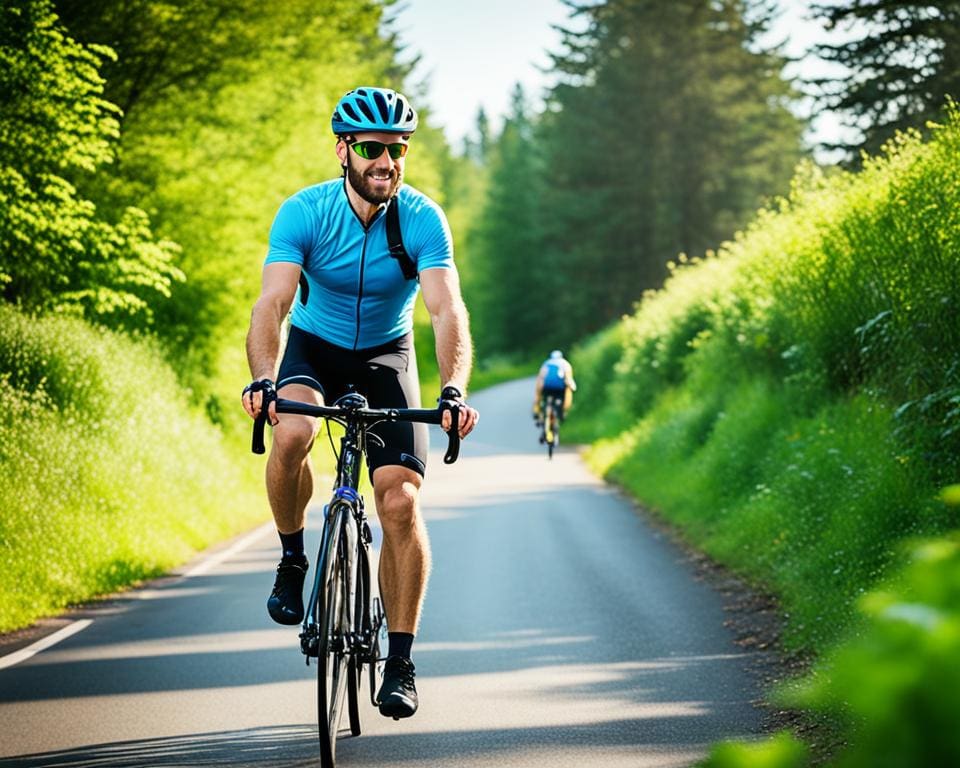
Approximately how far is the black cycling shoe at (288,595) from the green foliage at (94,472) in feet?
13.3

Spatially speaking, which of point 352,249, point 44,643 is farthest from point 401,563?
point 44,643

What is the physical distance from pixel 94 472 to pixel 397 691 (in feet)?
27.7

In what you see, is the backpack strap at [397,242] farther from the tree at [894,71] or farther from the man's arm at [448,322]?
the tree at [894,71]

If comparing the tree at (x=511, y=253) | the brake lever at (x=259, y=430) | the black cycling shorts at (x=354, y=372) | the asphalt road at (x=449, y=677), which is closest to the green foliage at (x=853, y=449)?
the asphalt road at (x=449, y=677)

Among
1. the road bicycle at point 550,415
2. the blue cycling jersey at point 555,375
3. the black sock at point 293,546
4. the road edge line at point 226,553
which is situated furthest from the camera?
the road bicycle at point 550,415

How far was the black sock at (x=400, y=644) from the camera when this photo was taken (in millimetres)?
5352

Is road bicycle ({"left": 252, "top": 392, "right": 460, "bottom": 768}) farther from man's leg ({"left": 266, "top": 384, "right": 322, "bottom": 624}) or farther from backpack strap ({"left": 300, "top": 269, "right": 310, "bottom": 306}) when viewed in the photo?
backpack strap ({"left": 300, "top": 269, "right": 310, "bottom": 306})

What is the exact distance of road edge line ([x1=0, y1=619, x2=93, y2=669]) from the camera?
7.74m

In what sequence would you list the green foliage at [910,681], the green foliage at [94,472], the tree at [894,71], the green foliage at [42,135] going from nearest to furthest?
the green foliage at [910,681] → the green foliage at [94,472] → the green foliage at [42,135] → the tree at [894,71]

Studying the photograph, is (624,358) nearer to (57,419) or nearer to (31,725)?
(57,419)

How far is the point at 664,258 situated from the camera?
190ft

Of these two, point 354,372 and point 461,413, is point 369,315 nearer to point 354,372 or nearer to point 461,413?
point 354,372

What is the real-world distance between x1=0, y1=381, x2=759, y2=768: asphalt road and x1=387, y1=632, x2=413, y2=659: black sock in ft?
1.56

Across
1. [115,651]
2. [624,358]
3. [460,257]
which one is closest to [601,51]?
[624,358]
